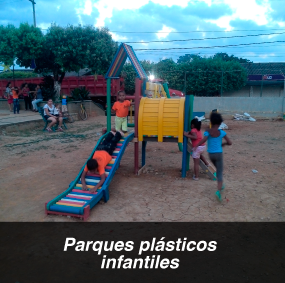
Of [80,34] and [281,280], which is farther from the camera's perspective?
[80,34]

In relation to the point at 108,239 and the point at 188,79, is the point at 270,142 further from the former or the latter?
the point at 188,79

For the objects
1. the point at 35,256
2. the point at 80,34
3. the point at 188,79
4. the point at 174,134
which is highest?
the point at 80,34

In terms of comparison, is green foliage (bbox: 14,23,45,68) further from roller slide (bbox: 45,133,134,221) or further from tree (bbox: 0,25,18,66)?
roller slide (bbox: 45,133,134,221)

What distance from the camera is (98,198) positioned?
5176mm

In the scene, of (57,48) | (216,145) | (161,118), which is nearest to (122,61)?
(161,118)

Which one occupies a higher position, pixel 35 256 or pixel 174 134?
pixel 174 134

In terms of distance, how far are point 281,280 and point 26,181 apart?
5.36 meters

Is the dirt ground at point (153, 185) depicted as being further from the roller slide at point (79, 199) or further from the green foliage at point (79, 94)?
the green foliage at point (79, 94)

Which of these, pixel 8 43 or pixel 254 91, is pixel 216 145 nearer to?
pixel 8 43

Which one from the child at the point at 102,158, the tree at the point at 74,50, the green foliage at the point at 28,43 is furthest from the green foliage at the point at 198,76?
the child at the point at 102,158

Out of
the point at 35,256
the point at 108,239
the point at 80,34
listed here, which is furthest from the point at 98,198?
the point at 80,34

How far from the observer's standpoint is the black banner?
3.33 meters

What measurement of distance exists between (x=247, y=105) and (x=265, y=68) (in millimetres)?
18822

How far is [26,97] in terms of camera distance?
1842 cm
